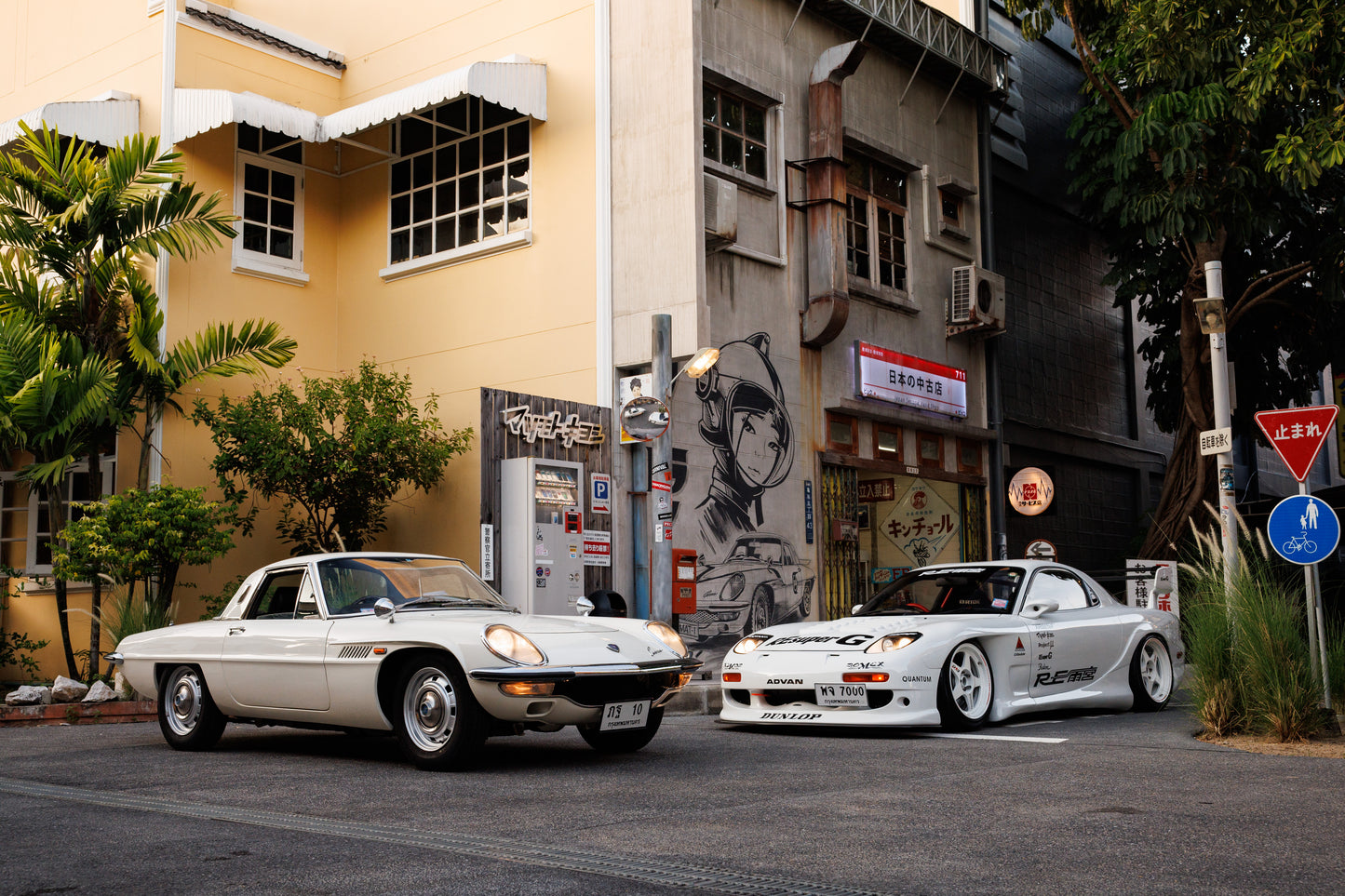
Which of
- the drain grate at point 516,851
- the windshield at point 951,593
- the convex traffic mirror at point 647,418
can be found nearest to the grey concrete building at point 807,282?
the convex traffic mirror at point 647,418

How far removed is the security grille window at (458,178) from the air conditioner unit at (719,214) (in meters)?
2.38

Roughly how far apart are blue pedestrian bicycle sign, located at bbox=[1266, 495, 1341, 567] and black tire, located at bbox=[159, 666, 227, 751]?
7492 mm

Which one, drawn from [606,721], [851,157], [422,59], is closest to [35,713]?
[606,721]

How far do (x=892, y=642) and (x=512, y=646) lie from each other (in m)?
3.27

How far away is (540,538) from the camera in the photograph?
554 inches

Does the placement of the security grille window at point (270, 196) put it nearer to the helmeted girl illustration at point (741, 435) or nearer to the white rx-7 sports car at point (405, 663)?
the helmeted girl illustration at point (741, 435)

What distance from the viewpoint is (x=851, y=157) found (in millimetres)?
18688

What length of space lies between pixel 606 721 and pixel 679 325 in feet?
26.4

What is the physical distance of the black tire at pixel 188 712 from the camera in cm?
866

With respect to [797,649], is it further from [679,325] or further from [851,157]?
[851,157]

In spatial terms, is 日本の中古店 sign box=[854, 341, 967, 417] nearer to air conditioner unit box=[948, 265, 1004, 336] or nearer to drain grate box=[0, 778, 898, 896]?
air conditioner unit box=[948, 265, 1004, 336]

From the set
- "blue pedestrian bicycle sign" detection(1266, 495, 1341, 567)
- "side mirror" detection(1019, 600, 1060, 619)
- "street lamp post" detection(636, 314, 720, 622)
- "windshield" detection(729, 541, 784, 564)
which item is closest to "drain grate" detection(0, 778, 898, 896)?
"side mirror" detection(1019, 600, 1060, 619)

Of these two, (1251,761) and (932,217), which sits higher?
(932,217)

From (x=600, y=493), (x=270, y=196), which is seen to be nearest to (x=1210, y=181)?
(x=600, y=493)
